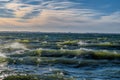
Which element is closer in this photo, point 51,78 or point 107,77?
point 51,78

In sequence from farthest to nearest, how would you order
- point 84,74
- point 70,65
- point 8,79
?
point 70,65, point 84,74, point 8,79

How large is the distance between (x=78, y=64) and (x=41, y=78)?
33.2 feet

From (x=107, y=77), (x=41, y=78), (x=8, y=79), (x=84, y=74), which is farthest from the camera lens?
(x=84, y=74)

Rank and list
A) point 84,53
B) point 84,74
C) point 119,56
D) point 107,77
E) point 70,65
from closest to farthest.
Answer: point 107,77
point 84,74
point 70,65
point 119,56
point 84,53

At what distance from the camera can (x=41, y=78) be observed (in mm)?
20359

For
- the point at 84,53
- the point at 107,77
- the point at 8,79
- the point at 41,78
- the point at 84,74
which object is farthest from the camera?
the point at 84,53

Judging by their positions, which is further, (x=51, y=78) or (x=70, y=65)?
(x=70, y=65)

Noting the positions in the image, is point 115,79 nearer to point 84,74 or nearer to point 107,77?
point 107,77

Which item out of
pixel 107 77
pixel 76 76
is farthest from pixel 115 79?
pixel 76 76

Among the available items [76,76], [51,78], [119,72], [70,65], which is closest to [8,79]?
[51,78]

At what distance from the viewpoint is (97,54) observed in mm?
41000

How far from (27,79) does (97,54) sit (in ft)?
74.2

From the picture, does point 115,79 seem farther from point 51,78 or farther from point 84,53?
point 84,53

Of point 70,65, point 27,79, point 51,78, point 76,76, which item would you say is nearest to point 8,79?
point 27,79
